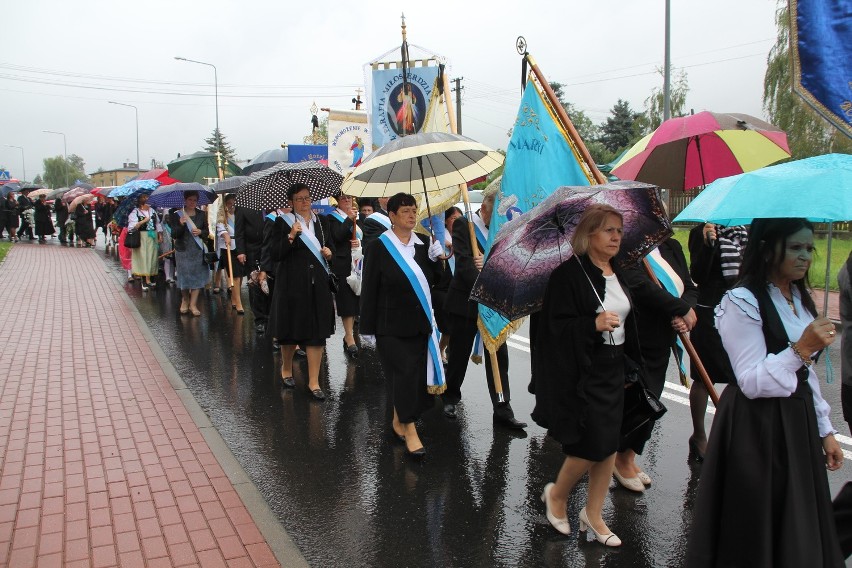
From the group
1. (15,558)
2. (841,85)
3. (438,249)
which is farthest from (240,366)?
(841,85)

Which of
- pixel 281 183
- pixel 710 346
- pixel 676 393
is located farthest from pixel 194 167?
pixel 710 346

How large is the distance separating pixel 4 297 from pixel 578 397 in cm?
1204

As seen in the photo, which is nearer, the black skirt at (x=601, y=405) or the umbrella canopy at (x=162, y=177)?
the black skirt at (x=601, y=405)

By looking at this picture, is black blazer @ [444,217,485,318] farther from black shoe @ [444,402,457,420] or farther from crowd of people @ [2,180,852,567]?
black shoe @ [444,402,457,420]

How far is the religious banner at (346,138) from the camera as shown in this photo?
1051 centimetres

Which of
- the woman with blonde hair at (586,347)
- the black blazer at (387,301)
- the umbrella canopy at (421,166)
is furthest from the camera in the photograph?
the black blazer at (387,301)

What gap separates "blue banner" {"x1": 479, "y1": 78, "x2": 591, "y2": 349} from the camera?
458 centimetres

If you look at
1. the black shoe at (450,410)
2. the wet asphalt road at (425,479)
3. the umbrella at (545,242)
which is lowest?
the wet asphalt road at (425,479)

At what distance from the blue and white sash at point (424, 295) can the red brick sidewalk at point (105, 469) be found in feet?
5.08

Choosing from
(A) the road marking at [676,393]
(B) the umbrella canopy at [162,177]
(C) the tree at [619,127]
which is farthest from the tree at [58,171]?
(A) the road marking at [676,393]

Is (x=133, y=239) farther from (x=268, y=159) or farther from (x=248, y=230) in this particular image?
(x=248, y=230)

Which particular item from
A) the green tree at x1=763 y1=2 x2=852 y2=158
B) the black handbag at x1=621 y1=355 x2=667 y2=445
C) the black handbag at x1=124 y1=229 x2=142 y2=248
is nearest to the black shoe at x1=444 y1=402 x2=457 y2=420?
the black handbag at x1=621 y1=355 x2=667 y2=445

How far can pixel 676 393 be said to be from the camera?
6.66 m

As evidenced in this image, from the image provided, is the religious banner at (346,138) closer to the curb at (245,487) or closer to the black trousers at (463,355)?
the curb at (245,487)
